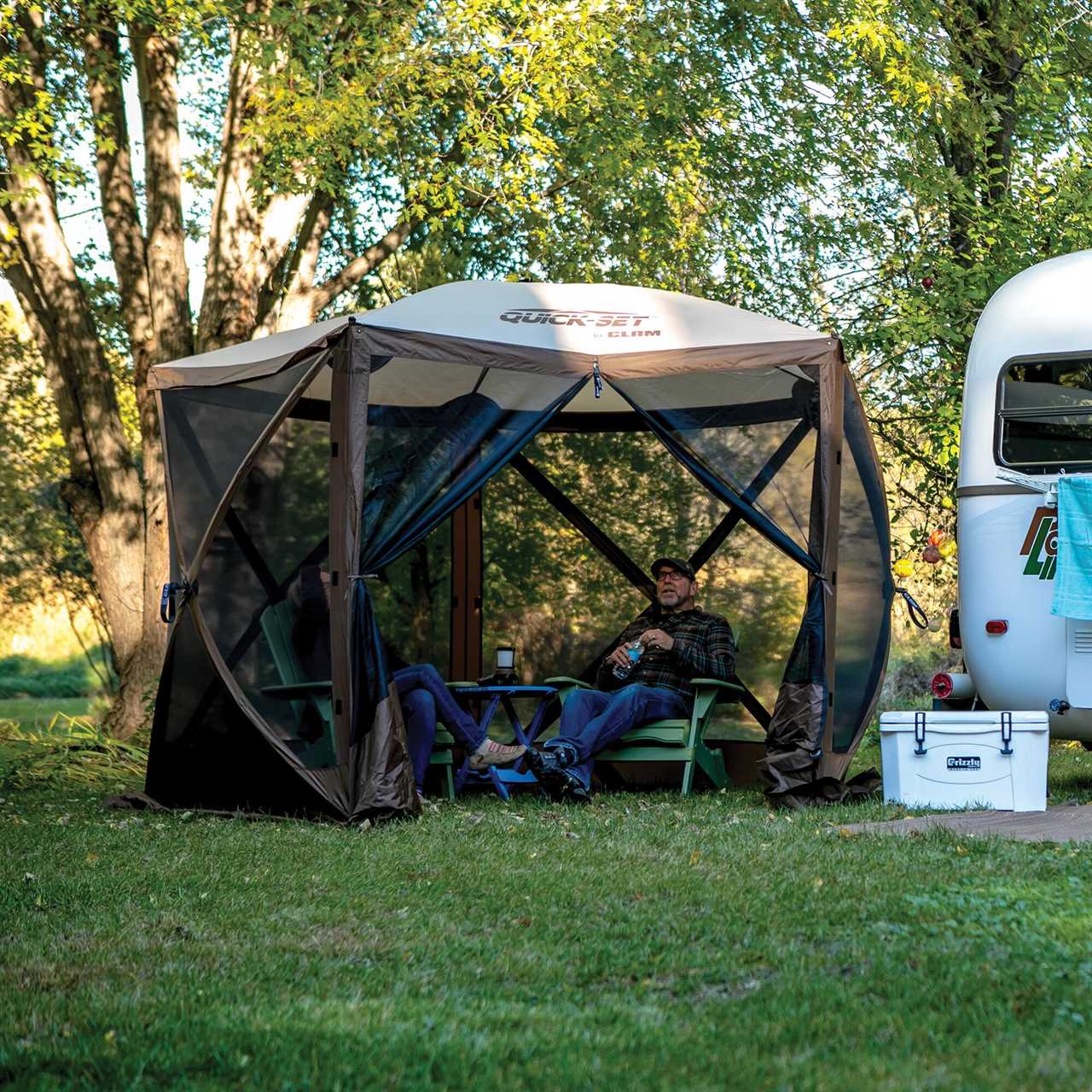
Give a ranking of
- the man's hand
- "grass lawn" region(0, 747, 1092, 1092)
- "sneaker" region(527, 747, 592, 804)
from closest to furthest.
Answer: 1. "grass lawn" region(0, 747, 1092, 1092)
2. "sneaker" region(527, 747, 592, 804)
3. the man's hand

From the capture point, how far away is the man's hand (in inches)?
295

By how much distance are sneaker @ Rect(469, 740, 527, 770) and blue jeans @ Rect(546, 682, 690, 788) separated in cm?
19

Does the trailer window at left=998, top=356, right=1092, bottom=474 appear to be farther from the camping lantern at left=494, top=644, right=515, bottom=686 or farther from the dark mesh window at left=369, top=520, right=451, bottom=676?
the dark mesh window at left=369, top=520, right=451, bottom=676

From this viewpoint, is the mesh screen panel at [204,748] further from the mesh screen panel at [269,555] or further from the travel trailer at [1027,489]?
the travel trailer at [1027,489]

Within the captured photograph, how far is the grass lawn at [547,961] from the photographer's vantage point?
2850 mm

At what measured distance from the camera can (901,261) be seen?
1115cm

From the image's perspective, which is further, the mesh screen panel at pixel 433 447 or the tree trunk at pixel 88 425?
the tree trunk at pixel 88 425

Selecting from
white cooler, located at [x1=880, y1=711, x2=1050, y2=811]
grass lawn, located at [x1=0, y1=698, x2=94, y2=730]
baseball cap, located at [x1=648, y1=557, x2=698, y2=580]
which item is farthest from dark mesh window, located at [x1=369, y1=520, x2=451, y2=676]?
grass lawn, located at [x1=0, y1=698, x2=94, y2=730]

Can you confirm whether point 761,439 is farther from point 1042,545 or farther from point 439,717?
point 439,717

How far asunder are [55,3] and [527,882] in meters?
7.38

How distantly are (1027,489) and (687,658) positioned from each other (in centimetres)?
179

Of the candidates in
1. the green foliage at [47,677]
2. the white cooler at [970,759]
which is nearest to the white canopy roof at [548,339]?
the white cooler at [970,759]

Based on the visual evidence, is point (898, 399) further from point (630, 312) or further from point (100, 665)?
point (100, 665)

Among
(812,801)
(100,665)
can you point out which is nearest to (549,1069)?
(812,801)
